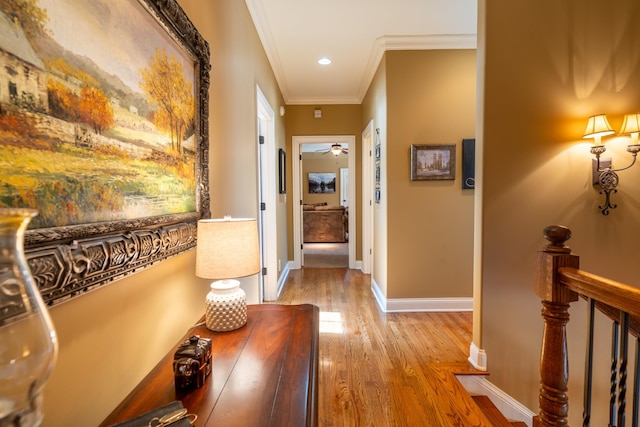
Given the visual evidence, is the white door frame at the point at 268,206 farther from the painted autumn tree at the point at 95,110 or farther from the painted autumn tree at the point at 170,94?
the painted autumn tree at the point at 95,110

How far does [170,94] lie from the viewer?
3.53ft

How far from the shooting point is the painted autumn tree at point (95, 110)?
69cm

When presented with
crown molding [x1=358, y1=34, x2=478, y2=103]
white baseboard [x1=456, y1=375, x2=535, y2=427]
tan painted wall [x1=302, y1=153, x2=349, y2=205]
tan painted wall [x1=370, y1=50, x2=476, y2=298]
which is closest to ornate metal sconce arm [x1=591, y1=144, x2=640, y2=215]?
tan painted wall [x1=370, y1=50, x2=476, y2=298]

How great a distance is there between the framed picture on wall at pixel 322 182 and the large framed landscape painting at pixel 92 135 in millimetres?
9051

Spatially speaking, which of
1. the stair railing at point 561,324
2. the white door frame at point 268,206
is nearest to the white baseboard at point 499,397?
the stair railing at point 561,324

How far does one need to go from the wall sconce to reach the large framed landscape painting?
2390 mm

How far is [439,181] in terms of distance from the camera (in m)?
3.07

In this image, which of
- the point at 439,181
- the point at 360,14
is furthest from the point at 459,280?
the point at 360,14

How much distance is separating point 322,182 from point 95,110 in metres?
9.56

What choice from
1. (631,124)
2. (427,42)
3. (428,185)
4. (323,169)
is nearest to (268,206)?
(428,185)

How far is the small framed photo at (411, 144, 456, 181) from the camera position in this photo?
303cm

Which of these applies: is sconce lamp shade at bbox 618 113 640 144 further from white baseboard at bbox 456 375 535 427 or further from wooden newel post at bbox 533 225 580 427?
white baseboard at bbox 456 375 535 427

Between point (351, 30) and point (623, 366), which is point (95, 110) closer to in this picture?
point (623, 366)

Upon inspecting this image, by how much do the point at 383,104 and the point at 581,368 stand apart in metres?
2.76
